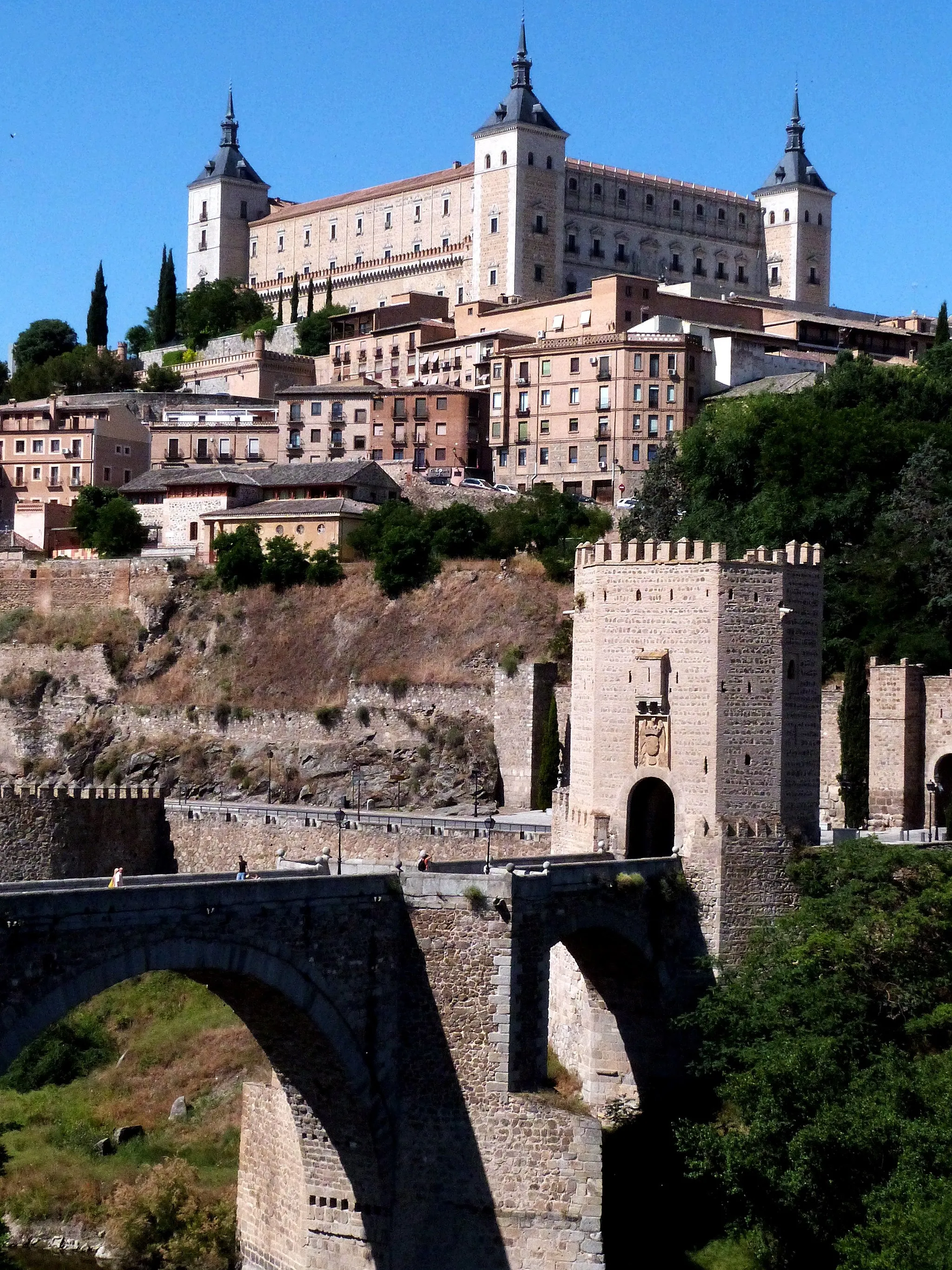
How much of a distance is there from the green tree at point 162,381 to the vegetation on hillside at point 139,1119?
56898 mm

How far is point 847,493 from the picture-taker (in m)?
56.5

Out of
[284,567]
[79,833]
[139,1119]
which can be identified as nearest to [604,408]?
[284,567]

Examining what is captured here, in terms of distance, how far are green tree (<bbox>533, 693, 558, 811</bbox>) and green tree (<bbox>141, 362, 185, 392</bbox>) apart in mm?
47024

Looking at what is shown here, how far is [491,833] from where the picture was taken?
4141 centimetres

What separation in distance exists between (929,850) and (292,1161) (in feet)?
41.8

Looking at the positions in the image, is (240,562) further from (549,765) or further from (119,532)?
(549,765)

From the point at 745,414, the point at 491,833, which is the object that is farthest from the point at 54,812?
the point at 745,414

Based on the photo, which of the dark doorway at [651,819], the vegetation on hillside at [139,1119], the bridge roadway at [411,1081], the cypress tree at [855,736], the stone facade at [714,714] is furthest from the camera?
the cypress tree at [855,736]

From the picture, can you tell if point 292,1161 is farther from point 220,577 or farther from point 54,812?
point 220,577

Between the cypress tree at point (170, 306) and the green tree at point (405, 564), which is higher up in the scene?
the cypress tree at point (170, 306)

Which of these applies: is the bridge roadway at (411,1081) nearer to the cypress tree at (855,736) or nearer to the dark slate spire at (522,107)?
the cypress tree at (855,736)

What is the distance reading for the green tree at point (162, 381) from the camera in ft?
310

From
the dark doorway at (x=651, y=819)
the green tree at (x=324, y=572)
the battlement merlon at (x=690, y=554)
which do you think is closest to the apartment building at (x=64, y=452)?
the green tree at (x=324, y=572)

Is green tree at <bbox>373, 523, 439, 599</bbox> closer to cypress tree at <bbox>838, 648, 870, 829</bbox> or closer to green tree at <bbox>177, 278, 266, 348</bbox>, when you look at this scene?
cypress tree at <bbox>838, 648, 870, 829</bbox>
